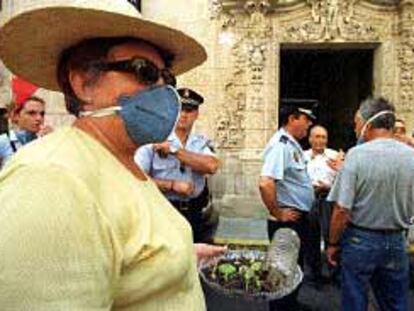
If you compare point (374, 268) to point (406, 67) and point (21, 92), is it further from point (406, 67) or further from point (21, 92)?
point (406, 67)

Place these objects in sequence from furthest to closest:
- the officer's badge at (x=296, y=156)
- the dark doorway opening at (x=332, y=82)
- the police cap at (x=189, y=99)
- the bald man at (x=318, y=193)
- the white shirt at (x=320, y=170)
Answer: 1. the dark doorway opening at (x=332, y=82)
2. the white shirt at (x=320, y=170)
3. the bald man at (x=318, y=193)
4. the officer's badge at (x=296, y=156)
5. the police cap at (x=189, y=99)

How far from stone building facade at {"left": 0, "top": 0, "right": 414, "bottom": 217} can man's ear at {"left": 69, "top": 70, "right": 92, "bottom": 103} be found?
25.7 ft

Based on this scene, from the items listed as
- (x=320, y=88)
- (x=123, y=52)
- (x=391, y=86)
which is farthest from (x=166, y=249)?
(x=320, y=88)

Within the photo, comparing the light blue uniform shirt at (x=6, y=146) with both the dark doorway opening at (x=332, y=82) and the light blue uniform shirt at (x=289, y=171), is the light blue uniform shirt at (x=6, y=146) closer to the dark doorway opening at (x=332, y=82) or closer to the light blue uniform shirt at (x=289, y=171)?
the light blue uniform shirt at (x=289, y=171)

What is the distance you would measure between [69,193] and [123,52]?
0.48 meters

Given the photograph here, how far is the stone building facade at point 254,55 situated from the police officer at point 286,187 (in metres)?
4.20

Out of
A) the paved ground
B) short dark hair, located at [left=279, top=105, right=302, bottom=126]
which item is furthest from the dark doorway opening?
short dark hair, located at [left=279, top=105, right=302, bottom=126]

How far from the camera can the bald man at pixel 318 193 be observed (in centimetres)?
605

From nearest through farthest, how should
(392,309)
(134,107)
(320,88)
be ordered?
(134,107)
(392,309)
(320,88)

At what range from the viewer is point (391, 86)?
956 cm

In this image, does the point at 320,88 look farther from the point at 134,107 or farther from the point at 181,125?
the point at 134,107

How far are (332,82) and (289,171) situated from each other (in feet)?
24.8

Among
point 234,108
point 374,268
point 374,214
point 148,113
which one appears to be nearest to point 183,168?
point 374,214

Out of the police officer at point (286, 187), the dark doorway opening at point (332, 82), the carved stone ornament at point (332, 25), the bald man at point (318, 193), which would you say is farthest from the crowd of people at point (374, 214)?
the dark doorway opening at point (332, 82)
